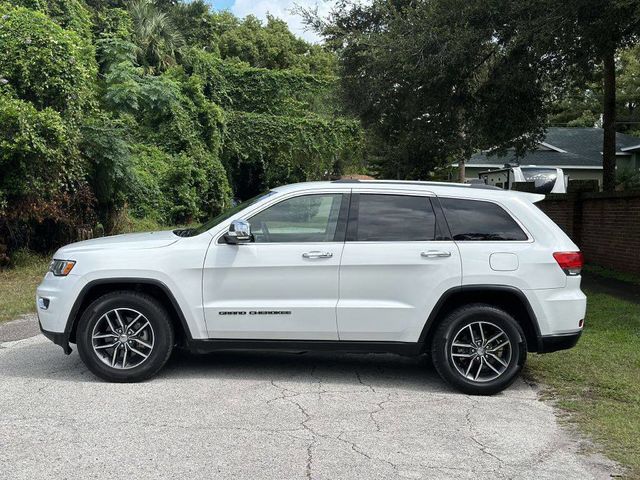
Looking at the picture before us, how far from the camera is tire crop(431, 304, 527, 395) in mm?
5648

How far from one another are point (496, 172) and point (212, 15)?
24.8 metres

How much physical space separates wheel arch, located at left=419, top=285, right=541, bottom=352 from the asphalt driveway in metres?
0.51

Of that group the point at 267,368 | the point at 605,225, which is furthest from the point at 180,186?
the point at 267,368

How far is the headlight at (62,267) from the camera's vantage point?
5.83 meters

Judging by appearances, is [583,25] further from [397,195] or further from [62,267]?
[62,267]

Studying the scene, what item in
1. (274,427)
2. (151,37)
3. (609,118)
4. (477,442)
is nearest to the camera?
(477,442)

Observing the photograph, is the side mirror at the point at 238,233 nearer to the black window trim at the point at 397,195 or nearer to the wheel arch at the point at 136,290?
the wheel arch at the point at 136,290

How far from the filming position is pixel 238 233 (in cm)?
564

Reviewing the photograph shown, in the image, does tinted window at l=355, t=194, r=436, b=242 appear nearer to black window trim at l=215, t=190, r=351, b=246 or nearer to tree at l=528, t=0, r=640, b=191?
black window trim at l=215, t=190, r=351, b=246

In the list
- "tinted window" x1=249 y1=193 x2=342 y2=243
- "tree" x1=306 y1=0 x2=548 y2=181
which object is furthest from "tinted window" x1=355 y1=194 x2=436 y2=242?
"tree" x1=306 y1=0 x2=548 y2=181

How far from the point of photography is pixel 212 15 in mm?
44312

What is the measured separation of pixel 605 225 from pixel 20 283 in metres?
11.3

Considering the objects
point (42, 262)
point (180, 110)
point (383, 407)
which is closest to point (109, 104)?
point (180, 110)

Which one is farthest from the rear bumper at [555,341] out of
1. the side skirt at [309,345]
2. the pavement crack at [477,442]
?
the side skirt at [309,345]
